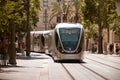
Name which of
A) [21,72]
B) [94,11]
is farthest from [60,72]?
[94,11]

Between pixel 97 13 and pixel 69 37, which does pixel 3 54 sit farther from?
pixel 97 13

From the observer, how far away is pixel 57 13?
117 metres

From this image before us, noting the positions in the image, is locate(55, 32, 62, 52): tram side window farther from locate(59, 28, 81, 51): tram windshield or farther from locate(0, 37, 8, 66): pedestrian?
locate(0, 37, 8, 66): pedestrian

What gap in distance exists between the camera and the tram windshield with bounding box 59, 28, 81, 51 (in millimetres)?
39875

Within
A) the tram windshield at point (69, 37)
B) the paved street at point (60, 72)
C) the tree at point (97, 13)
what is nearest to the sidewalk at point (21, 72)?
the paved street at point (60, 72)

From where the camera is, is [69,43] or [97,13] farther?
[97,13]

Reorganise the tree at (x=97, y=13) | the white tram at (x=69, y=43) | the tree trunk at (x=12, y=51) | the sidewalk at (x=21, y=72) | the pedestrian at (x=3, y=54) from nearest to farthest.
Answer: the sidewalk at (x=21, y=72), the pedestrian at (x=3, y=54), the tree trunk at (x=12, y=51), the white tram at (x=69, y=43), the tree at (x=97, y=13)

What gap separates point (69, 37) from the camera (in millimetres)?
40500

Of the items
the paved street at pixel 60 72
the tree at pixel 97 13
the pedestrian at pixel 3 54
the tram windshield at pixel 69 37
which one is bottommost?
the paved street at pixel 60 72

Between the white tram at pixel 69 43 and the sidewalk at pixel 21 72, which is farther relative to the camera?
the white tram at pixel 69 43

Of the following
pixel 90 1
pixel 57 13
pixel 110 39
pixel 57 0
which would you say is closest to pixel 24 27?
pixel 90 1

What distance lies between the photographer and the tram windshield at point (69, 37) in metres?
39.9

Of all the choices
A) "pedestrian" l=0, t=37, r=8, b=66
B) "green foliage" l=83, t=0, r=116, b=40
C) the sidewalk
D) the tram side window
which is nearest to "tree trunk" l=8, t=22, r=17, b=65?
the sidewalk

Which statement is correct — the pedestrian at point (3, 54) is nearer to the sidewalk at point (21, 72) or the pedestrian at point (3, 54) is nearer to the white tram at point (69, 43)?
the sidewalk at point (21, 72)
